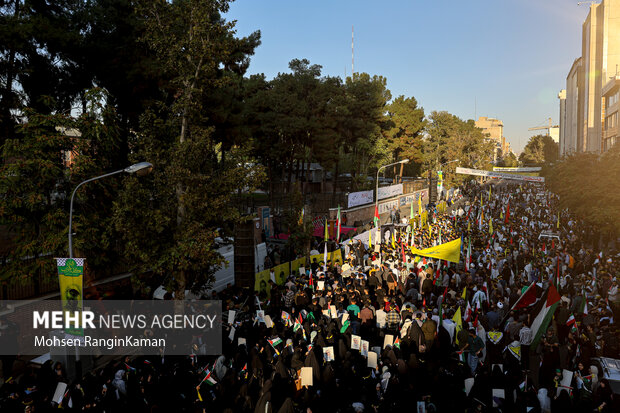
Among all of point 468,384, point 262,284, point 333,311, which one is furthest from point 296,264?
point 468,384

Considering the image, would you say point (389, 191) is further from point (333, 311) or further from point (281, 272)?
point (333, 311)

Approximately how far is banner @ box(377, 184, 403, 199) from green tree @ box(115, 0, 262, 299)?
2422 cm

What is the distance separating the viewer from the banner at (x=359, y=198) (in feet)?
110

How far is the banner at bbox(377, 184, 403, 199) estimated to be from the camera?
36597 millimetres

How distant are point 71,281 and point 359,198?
26.6 meters

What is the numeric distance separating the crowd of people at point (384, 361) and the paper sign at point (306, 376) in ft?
0.06

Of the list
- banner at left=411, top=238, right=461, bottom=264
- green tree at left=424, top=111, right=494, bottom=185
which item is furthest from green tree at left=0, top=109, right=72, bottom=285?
green tree at left=424, top=111, right=494, bottom=185

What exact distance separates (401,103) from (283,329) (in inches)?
1947

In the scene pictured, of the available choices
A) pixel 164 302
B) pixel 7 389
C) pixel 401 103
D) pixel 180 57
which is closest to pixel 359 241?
pixel 164 302

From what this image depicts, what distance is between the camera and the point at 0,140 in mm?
14688

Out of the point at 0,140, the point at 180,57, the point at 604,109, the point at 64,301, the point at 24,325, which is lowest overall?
the point at 24,325

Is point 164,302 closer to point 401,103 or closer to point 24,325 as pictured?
point 24,325

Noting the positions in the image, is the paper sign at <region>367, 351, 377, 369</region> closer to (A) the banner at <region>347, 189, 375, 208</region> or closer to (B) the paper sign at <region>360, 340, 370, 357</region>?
(B) the paper sign at <region>360, 340, 370, 357</region>

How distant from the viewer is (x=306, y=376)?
8.12 meters
